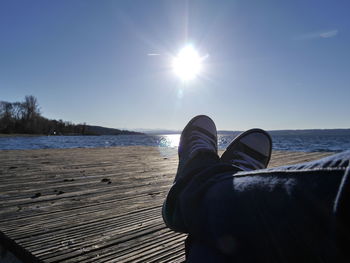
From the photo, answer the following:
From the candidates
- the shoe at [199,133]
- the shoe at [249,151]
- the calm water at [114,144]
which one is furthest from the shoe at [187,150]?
the calm water at [114,144]

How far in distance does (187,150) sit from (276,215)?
84 cm

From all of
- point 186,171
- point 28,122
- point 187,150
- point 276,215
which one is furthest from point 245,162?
point 28,122

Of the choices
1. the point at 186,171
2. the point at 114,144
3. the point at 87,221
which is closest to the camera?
the point at 186,171

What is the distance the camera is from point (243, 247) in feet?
1.83

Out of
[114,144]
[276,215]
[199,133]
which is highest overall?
[199,133]

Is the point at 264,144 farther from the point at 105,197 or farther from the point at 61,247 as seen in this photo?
the point at 61,247

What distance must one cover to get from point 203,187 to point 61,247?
2.08 ft

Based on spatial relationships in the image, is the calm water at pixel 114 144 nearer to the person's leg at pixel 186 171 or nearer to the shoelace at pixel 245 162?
the shoelace at pixel 245 162

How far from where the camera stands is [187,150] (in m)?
1.32

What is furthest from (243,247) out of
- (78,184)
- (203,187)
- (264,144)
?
(78,184)

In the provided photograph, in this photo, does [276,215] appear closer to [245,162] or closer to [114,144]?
[245,162]

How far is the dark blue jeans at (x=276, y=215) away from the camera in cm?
42

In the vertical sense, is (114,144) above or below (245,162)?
below

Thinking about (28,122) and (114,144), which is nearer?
(114,144)
